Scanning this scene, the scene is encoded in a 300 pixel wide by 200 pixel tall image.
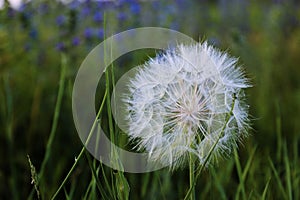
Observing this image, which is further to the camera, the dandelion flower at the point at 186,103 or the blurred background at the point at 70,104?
the blurred background at the point at 70,104

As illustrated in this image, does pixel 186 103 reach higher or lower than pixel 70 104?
lower

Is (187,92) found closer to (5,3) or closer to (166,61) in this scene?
(166,61)

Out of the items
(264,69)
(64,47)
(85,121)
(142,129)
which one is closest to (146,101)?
(142,129)

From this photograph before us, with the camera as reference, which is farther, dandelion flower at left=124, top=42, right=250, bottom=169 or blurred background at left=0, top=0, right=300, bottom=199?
blurred background at left=0, top=0, right=300, bottom=199

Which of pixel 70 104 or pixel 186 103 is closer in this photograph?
pixel 186 103
